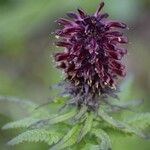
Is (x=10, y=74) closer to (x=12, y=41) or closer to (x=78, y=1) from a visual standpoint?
(x=12, y=41)

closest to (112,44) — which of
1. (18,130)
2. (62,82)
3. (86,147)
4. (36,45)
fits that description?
(62,82)

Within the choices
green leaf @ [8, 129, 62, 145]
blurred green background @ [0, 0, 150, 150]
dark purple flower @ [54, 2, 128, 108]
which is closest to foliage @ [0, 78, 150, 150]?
green leaf @ [8, 129, 62, 145]

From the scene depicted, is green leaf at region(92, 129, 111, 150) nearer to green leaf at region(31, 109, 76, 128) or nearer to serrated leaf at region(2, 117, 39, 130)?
green leaf at region(31, 109, 76, 128)

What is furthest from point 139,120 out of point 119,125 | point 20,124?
point 20,124

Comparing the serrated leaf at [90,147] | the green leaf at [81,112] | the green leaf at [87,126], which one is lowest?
the serrated leaf at [90,147]

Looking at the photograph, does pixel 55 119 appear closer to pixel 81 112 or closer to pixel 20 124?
pixel 81 112

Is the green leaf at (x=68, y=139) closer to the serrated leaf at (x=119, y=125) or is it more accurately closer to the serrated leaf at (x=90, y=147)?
the serrated leaf at (x=90, y=147)

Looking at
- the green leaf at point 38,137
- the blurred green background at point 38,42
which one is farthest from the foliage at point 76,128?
the blurred green background at point 38,42
